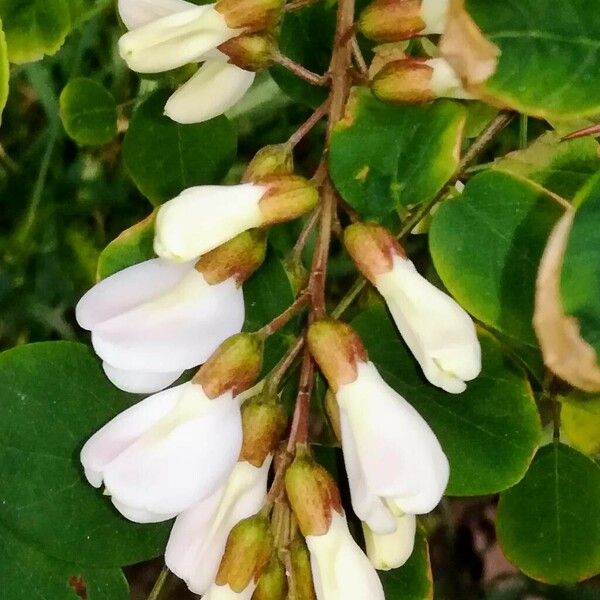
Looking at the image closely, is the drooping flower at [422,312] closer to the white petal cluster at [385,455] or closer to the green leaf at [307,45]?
the white petal cluster at [385,455]

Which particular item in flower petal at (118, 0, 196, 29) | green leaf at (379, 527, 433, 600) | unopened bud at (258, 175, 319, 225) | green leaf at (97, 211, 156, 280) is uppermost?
flower petal at (118, 0, 196, 29)

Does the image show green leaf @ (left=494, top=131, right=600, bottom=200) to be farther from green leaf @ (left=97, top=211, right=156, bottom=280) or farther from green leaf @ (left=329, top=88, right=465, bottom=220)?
green leaf @ (left=97, top=211, right=156, bottom=280)

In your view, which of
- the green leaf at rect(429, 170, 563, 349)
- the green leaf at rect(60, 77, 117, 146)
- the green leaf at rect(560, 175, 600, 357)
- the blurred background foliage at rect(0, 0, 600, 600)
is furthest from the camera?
the blurred background foliage at rect(0, 0, 600, 600)

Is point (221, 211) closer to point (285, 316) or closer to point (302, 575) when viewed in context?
point (285, 316)

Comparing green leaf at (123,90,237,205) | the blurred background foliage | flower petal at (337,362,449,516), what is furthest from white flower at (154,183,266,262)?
the blurred background foliage

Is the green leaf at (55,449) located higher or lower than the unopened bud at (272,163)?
lower

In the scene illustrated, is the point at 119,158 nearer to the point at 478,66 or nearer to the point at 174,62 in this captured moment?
the point at 174,62

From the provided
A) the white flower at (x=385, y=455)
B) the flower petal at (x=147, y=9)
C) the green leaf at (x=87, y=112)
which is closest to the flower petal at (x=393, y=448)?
the white flower at (x=385, y=455)
